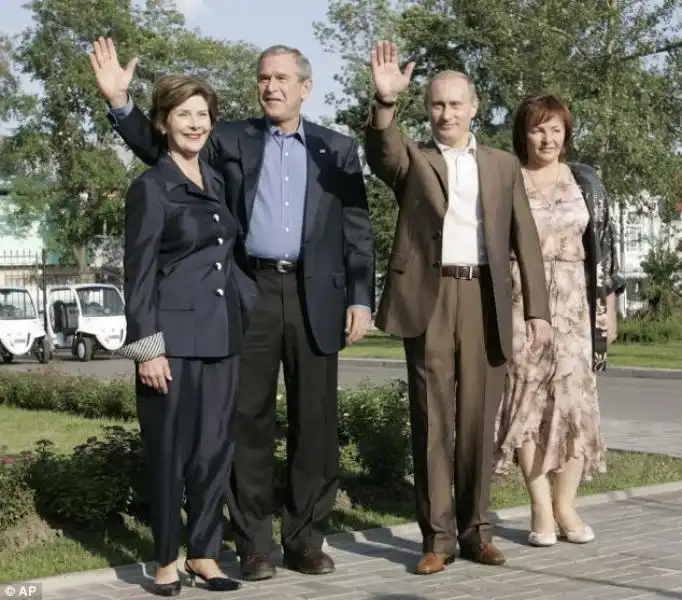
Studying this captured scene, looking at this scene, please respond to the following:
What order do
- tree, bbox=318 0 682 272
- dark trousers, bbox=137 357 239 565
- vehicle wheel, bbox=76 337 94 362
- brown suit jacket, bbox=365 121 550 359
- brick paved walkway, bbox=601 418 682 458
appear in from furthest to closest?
vehicle wheel, bbox=76 337 94 362, tree, bbox=318 0 682 272, brick paved walkway, bbox=601 418 682 458, brown suit jacket, bbox=365 121 550 359, dark trousers, bbox=137 357 239 565

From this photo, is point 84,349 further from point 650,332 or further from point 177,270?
point 177,270

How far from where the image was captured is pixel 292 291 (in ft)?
19.2

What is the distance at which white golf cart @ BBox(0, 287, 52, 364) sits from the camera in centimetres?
3250

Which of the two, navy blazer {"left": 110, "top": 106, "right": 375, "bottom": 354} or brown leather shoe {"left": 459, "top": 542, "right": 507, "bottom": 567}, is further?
brown leather shoe {"left": 459, "top": 542, "right": 507, "bottom": 567}

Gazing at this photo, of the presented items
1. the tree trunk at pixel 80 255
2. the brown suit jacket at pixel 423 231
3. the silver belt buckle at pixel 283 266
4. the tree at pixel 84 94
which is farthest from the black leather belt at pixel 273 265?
the tree trunk at pixel 80 255

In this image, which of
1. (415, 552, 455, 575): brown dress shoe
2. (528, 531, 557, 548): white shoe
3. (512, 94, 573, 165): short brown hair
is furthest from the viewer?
(512, 94, 573, 165): short brown hair

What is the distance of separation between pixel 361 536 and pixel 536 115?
7.28 feet

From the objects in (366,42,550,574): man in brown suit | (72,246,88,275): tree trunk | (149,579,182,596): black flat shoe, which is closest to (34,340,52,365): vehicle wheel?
(72,246,88,275): tree trunk

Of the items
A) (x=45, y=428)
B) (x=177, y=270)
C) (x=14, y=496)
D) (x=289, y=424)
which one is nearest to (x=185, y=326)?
(x=177, y=270)

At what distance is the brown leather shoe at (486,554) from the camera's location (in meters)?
5.96

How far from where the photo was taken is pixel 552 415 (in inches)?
258

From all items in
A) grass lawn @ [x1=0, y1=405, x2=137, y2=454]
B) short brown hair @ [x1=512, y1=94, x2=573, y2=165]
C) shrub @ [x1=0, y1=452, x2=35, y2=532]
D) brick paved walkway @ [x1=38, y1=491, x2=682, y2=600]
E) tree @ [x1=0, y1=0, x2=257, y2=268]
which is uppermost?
tree @ [x1=0, y1=0, x2=257, y2=268]

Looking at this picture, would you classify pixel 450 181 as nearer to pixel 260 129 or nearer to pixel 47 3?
pixel 260 129

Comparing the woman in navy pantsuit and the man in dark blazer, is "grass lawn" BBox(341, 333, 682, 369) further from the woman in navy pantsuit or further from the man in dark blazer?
the woman in navy pantsuit
